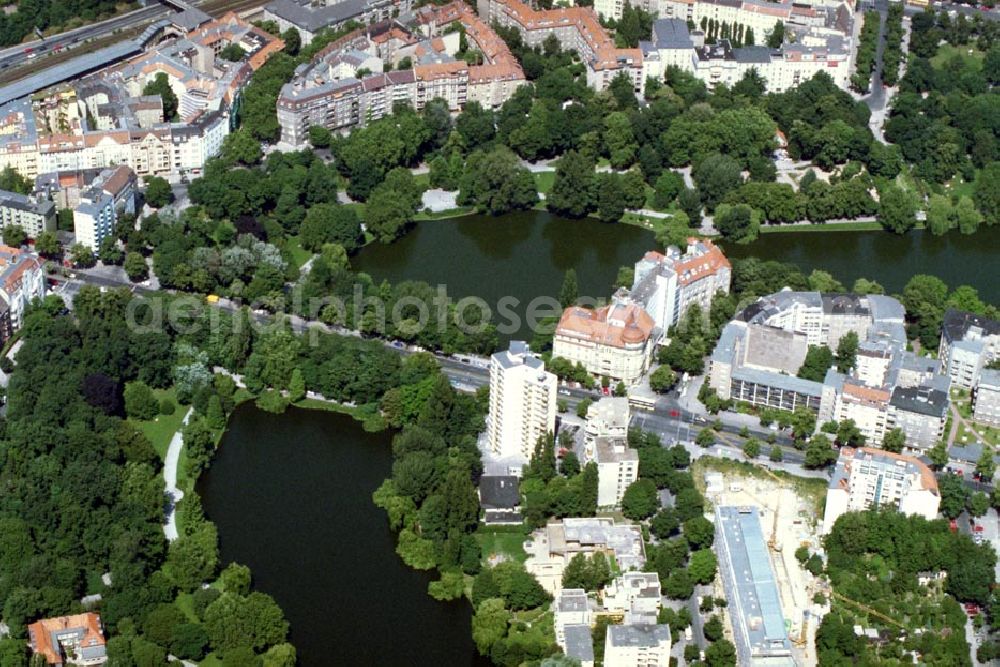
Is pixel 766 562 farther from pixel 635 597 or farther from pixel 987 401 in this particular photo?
pixel 987 401

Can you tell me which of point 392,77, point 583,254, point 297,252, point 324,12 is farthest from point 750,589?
point 324,12

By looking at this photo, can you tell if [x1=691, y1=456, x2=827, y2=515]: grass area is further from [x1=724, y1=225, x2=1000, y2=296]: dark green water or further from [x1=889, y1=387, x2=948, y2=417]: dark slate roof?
[x1=724, y1=225, x2=1000, y2=296]: dark green water

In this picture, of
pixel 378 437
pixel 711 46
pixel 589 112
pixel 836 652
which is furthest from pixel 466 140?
pixel 836 652

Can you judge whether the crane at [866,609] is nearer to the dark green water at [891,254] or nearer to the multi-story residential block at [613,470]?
the multi-story residential block at [613,470]

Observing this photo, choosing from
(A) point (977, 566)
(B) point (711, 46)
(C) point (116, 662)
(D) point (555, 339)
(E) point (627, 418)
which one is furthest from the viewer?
(B) point (711, 46)

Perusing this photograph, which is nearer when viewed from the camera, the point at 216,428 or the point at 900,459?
the point at 900,459

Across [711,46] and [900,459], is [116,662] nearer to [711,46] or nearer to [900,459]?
[900,459]

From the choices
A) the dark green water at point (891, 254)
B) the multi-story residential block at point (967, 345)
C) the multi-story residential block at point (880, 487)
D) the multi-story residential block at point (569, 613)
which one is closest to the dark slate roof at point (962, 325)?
the multi-story residential block at point (967, 345)

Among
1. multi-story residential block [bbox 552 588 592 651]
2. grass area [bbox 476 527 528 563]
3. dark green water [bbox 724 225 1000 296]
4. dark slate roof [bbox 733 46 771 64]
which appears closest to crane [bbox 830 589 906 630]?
multi-story residential block [bbox 552 588 592 651]
